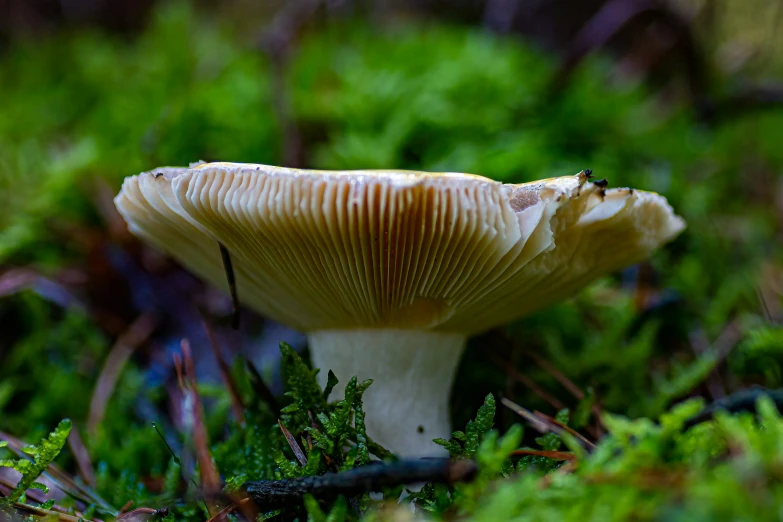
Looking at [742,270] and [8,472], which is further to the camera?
[742,270]

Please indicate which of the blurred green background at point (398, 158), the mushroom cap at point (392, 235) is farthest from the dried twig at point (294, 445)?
the blurred green background at point (398, 158)

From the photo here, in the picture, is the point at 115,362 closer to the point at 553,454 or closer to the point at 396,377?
the point at 396,377

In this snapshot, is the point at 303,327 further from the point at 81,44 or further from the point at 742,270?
the point at 81,44

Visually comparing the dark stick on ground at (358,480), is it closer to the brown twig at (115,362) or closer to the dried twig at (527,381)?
the dried twig at (527,381)

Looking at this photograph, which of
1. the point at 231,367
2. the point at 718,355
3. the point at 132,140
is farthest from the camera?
the point at 132,140

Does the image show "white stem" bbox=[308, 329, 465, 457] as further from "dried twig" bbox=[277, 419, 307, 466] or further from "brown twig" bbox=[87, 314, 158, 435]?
"brown twig" bbox=[87, 314, 158, 435]

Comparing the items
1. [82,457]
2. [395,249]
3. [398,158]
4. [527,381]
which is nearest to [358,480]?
[395,249]

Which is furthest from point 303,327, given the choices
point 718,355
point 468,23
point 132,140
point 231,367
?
point 468,23
